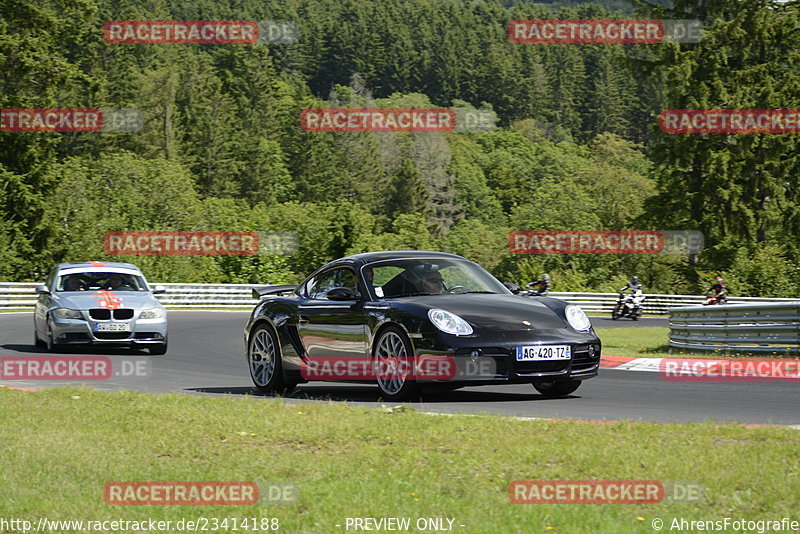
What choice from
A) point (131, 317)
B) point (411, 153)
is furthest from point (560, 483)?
point (411, 153)

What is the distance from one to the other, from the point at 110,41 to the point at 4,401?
88.6m

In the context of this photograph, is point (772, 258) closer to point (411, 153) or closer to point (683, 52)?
point (683, 52)

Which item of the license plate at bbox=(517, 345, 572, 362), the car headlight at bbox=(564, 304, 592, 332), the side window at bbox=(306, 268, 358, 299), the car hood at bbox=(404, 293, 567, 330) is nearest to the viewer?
the license plate at bbox=(517, 345, 572, 362)

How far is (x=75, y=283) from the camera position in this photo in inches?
741

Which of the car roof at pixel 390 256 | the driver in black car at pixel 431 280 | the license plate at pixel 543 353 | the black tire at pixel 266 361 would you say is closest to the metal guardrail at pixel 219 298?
the black tire at pixel 266 361

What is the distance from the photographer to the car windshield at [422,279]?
11.6 meters

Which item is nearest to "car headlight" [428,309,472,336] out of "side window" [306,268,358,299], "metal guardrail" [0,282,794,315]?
"side window" [306,268,358,299]

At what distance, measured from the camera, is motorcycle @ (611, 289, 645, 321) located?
129 ft

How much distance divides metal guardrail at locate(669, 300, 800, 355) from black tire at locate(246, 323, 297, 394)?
782cm

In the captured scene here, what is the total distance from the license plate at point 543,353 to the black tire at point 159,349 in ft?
31.4

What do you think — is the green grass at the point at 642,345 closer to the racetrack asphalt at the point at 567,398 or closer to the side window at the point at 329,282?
the racetrack asphalt at the point at 567,398

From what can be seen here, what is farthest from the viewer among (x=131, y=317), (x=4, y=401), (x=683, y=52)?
(x=683, y=52)

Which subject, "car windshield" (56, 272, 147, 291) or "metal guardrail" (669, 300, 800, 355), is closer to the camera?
"metal guardrail" (669, 300, 800, 355)

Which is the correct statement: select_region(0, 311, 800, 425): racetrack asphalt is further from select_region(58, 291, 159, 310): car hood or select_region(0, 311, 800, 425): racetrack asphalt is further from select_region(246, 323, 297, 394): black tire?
select_region(58, 291, 159, 310): car hood
